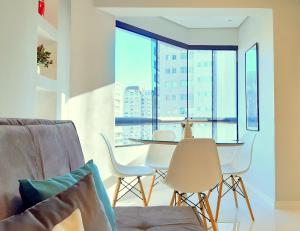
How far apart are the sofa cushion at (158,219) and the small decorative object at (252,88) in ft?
9.45

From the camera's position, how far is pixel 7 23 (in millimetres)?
1865

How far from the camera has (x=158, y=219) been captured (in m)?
1.73

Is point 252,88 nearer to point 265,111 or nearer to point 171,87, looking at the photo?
point 265,111

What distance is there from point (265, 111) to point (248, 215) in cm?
145

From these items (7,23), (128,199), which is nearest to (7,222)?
(7,23)

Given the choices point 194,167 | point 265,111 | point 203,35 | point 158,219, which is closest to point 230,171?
point 194,167

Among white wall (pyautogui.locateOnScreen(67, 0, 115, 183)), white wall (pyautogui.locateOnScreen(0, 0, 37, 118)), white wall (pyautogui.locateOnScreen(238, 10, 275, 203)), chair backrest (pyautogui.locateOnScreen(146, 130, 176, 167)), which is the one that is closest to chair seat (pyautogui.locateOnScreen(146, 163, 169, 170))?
chair backrest (pyautogui.locateOnScreen(146, 130, 176, 167))

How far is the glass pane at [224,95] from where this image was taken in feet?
19.0

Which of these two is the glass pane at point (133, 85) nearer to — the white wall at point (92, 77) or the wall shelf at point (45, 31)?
the white wall at point (92, 77)

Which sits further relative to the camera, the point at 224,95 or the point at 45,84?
the point at 224,95

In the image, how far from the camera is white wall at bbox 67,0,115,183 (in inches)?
130

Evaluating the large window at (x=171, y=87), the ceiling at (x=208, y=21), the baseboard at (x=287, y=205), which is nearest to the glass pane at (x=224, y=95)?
the large window at (x=171, y=87)

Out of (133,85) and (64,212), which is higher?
(133,85)

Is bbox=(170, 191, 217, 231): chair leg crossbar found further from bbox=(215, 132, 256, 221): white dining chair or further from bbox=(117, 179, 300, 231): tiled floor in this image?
bbox=(215, 132, 256, 221): white dining chair
